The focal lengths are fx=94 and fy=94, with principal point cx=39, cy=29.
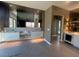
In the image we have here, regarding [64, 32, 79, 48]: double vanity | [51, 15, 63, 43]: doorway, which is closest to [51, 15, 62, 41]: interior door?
[51, 15, 63, 43]: doorway

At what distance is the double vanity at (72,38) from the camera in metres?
4.39

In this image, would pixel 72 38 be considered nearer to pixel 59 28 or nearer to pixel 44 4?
pixel 59 28

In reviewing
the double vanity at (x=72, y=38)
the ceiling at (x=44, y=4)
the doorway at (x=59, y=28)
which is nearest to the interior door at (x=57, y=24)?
the doorway at (x=59, y=28)

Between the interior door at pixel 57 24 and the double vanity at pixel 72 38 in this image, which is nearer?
the double vanity at pixel 72 38

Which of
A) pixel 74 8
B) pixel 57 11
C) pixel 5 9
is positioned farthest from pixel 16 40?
pixel 74 8

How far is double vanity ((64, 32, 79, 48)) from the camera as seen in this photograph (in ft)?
14.4

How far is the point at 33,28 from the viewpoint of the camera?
425 cm

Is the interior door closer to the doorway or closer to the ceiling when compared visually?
the doorway

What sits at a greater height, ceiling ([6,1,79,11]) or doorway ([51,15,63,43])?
ceiling ([6,1,79,11])

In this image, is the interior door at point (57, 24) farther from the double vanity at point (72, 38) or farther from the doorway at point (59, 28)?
the double vanity at point (72, 38)

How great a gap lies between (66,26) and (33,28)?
193cm

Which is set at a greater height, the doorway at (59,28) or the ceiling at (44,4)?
the ceiling at (44,4)

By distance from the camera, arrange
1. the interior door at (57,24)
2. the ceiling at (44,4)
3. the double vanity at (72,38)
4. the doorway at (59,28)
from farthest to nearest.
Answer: the interior door at (57,24) < the doorway at (59,28) < the double vanity at (72,38) < the ceiling at (44,4)

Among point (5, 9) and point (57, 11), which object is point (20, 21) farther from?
point (57, 11)
